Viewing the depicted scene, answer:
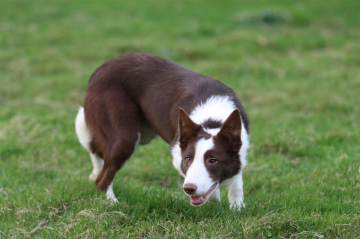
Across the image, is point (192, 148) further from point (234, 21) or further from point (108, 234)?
point (234, 21)

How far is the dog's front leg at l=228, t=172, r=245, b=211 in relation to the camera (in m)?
4.59

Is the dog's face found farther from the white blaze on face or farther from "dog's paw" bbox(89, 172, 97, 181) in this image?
"dog's paw" bbox(89, 172, 97, 181)

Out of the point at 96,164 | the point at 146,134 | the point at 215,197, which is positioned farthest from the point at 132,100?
the point at 215,197

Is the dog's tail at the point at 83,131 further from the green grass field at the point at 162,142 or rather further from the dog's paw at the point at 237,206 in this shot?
the dog's paw at the point at 237,206

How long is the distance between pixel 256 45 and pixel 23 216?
801 centimetres

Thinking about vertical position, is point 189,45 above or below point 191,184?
below

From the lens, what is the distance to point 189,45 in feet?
37.5

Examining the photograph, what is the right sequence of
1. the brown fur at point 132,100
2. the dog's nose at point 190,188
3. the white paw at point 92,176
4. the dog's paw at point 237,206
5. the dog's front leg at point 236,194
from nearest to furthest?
the dog's nose at point 190,188 → the dog's paw at point 237,206 → the dog's front leg at point 236,194 → the brown fur at point 132,100 → the white paw at point 92,176

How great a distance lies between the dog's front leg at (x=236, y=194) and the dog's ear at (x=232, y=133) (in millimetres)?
473

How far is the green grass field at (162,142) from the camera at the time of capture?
4344 mm

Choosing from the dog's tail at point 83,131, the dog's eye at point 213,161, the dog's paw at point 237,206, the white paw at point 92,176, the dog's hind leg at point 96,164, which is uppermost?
the dog's eye at point 213,161

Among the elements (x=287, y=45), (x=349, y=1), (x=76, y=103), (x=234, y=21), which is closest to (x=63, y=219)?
(x=76, y=103)

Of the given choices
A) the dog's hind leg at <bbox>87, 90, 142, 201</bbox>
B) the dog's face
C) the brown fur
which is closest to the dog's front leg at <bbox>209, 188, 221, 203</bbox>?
the dog's face

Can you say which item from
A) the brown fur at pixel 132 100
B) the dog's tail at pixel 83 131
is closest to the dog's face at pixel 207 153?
the brown fur at pixel 132 100
